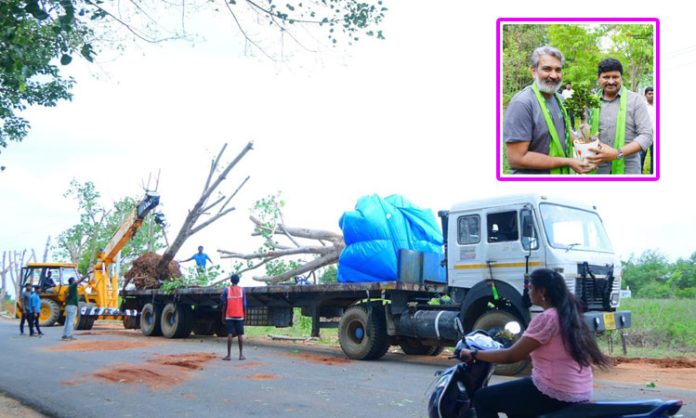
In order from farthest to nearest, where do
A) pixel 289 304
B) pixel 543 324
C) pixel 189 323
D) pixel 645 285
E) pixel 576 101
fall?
pixel 645 285 < pixel 189 323 < pixel 289 304 < pixel 576 101 < pixel 543 324

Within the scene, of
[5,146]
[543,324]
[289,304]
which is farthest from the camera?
[289,304]

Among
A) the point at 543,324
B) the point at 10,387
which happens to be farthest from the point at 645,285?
the point at 543,324

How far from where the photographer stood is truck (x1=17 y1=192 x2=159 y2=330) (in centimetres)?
2250

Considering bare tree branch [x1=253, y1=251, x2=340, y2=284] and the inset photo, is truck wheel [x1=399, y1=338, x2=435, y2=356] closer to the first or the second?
bare tree branch [x1=253, y1=251, x2=340, y2=284]

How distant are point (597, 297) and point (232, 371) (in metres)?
5.88

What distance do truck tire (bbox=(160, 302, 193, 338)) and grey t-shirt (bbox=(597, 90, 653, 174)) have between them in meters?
13.9

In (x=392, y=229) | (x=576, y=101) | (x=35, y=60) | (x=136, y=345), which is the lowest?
(x=136, y=345)

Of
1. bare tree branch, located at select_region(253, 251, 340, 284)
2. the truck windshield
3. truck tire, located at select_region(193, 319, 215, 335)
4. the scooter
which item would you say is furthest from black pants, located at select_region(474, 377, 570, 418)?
truck tire, located at select_region(193, 319, 215, 335)

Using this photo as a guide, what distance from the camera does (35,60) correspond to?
9.55 m

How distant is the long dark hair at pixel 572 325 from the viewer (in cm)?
402

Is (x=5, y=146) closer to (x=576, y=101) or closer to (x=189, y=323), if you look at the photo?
(x=189, y=323)

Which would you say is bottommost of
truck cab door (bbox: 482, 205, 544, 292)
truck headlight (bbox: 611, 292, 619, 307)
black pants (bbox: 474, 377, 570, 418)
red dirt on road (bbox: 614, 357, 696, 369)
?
red dirt on road (bbox: 614, 357, 696, 369)

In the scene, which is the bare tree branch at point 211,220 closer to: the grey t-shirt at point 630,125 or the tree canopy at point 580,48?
the tree canopy at point 580,48

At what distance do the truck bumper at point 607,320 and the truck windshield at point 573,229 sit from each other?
41.3 inches
